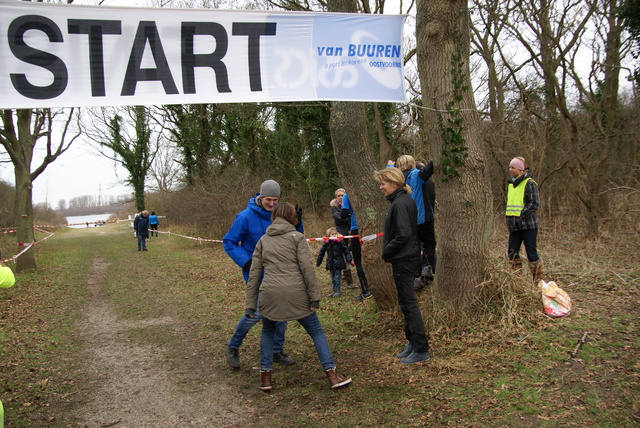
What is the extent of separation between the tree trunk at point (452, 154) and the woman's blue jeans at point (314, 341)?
62.8 inches

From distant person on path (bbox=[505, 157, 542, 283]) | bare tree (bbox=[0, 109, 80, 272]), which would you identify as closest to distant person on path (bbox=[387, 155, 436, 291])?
distant person on path (bbox=[505, 157, 542, 283])

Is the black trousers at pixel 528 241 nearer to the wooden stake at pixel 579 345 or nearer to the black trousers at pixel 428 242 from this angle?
the black trousers at pixel 428 242

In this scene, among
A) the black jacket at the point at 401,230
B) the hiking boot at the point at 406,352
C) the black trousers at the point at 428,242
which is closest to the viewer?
the black jacket at the point at 401,230

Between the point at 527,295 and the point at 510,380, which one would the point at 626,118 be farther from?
the point at 510,380

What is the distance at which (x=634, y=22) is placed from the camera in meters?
9.72

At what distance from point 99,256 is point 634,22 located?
1986cm

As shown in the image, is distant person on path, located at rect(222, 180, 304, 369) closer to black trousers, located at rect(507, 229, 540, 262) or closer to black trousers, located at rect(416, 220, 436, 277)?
black trousers, located at rect(416, 220, 436, 277)

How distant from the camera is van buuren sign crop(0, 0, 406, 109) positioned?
4.51 meters

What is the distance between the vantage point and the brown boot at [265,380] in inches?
179

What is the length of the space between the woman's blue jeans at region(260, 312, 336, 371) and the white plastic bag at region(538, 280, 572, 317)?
255 cm

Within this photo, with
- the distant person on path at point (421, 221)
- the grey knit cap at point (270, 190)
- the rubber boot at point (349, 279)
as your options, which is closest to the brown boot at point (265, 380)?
the grey knit cap at point (270, 190)

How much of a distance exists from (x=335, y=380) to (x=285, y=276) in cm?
109

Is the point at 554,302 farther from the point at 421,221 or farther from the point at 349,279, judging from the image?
the point at 349,279

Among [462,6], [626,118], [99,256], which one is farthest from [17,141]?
[626,118]
